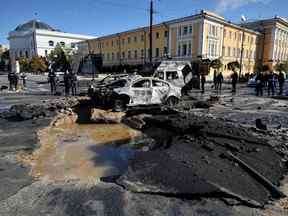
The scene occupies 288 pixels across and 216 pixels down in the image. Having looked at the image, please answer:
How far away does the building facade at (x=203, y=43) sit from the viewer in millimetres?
44844

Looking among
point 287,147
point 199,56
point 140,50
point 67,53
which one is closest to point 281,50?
point 199,56

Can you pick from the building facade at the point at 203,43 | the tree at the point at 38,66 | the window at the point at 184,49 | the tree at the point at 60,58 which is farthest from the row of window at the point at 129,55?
the tree at the point at 38,66

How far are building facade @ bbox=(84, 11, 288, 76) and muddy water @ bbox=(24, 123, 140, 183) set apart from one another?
38.6 meters

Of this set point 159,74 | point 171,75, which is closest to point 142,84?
point 159,74

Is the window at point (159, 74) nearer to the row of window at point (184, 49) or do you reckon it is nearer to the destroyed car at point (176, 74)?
the destroyed car at point (176, 74)

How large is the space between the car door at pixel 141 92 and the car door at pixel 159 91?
250mm

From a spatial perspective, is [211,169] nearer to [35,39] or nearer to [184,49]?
[184,49]

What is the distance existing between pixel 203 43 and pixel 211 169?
41962mm

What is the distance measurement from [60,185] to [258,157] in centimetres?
418

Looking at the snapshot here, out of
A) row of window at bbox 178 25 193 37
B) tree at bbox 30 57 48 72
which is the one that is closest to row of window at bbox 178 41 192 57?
row of window at bbox 178 25 193 37

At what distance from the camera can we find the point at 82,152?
658cm

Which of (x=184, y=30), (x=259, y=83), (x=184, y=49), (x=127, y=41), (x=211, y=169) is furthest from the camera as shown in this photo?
(x=127, y=41)

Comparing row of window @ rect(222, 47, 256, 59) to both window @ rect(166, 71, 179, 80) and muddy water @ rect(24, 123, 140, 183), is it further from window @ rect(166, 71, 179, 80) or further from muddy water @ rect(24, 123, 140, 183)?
muddy water @ rect(24, 123, 140, 183)

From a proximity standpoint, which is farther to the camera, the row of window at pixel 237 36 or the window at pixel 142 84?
the row of window at pixel 237 36
